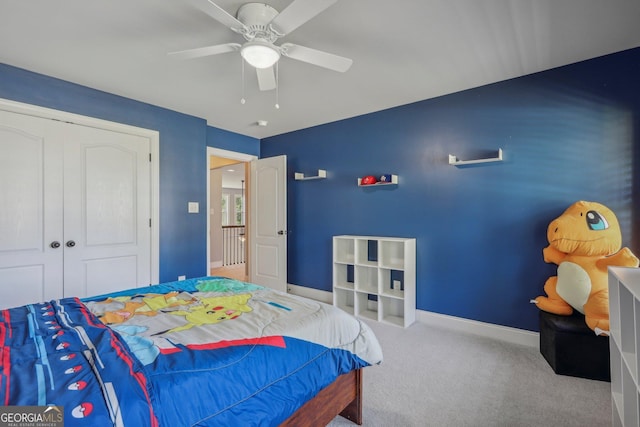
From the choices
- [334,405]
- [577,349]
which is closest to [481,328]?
[577,349]

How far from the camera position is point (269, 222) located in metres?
4.50

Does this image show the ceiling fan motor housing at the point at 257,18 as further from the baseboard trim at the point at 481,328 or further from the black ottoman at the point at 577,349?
the baseboard trim at the point at 481,328

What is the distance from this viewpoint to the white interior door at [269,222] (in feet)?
14.3

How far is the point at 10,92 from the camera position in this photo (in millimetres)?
2568

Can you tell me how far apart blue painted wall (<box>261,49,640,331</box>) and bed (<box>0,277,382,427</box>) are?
185cm

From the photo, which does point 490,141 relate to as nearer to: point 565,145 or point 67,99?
point 565,145

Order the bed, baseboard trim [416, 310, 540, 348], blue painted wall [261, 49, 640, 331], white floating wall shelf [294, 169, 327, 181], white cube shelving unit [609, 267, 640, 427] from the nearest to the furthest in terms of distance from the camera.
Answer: the bed < white cube shelving unit [609, 267, 640, 427] < blue painted wall [261, 49, 640, 331] < baseboard trim [416, 310, 540, 348] < white floating wall shelf [294, 169, 327, 181]

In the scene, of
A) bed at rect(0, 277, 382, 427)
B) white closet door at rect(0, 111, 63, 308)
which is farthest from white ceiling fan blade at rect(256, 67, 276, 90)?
white closet door at rect(0, 111, 63, 308)

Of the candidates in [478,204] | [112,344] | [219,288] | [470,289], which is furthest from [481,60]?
[112,344]

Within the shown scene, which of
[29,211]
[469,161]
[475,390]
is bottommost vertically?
[475,390]

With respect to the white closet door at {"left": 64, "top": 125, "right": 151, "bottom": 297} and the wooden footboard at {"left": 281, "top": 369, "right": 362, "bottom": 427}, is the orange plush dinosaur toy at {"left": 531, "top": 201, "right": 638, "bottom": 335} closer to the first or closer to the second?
the wooden footboard at {"left": 281, "top": 369, "right": 362, "bottom": 427}

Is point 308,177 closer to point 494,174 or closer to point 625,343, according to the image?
point 494,174

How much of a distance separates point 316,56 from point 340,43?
0.42 meters

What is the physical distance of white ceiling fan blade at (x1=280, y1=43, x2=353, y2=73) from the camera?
185 cm
